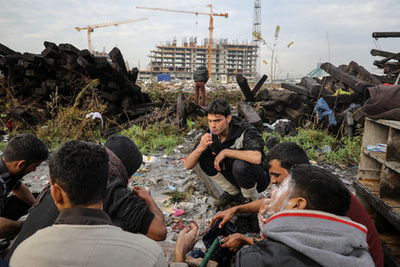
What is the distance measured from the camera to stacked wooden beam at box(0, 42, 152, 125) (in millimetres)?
7227

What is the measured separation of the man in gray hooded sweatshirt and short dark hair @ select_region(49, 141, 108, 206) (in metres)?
0.79

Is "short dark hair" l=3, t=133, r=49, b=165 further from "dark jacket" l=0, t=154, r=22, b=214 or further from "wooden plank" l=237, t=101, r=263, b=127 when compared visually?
"wooden plank" l=237, t=101, r=263, b=127

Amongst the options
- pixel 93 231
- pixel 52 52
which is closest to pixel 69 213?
pixel 93 231

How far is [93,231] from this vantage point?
1.07m

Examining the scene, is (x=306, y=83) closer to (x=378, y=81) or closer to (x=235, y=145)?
(x=378, y=81)

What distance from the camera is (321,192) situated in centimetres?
127

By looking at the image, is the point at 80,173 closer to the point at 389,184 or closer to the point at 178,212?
the point at 178,212

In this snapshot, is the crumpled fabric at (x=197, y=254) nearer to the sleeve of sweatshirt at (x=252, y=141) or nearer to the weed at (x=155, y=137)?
the sleeve of sweatshirt at (x=252, y=141)

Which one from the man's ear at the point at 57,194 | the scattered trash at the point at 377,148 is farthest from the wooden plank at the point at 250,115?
the man's ear at the point at 57,194

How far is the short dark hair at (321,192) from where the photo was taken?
1250 mm

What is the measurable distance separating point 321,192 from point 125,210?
45.3 inches

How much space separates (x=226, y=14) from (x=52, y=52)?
96.5 m

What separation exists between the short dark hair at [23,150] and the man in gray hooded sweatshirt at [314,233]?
2.02 m

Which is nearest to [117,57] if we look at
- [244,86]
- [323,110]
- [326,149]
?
[244,86]
